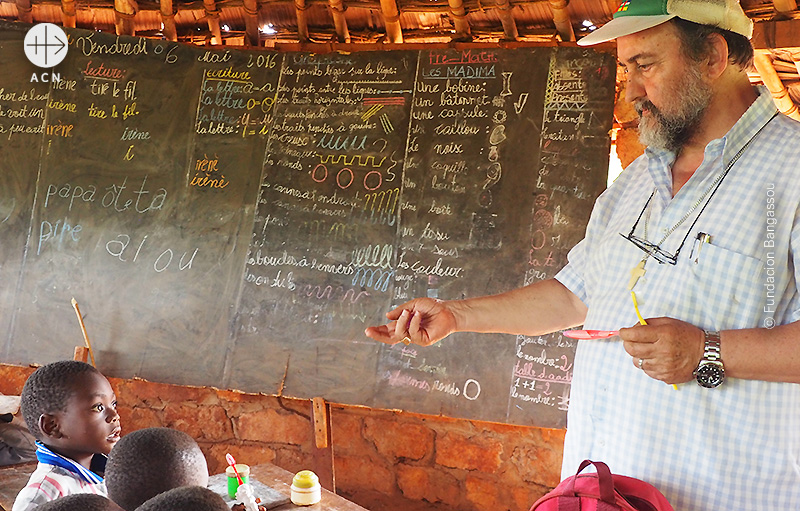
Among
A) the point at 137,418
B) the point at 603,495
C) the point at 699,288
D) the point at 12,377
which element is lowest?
the point at 137,418

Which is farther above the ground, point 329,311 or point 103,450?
point 329,311

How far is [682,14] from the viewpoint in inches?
58.1

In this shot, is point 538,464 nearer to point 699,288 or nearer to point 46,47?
point 699,288

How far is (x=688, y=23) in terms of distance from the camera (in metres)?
1.50

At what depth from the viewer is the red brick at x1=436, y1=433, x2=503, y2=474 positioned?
3.82 m

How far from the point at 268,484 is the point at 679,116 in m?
1.57

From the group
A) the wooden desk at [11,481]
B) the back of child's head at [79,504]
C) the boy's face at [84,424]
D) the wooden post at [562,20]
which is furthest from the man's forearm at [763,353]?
the wooden post at [562,20]

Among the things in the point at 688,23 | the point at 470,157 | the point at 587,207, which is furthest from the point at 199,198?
the point at 688,23

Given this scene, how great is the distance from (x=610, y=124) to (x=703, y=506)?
87.8 inches

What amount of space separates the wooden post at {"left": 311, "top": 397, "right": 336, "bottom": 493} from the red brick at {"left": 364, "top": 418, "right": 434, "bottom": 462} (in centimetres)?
47

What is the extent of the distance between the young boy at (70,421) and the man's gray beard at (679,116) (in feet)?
5.17

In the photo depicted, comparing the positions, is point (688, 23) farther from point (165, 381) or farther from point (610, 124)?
point (165, 381)

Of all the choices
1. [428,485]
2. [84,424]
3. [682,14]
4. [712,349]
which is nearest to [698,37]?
[682,14]

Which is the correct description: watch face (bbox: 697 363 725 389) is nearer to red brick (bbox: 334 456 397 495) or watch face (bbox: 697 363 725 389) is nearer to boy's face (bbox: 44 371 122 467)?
boy's face (bbox: 44 371 122 467)
